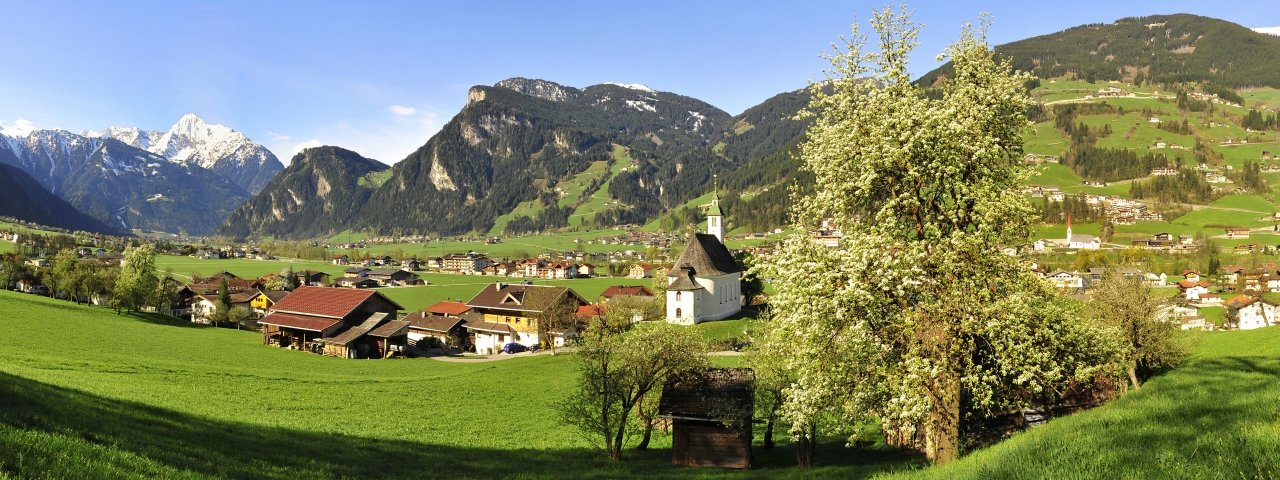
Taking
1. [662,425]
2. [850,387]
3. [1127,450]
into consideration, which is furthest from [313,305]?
[1127,450]

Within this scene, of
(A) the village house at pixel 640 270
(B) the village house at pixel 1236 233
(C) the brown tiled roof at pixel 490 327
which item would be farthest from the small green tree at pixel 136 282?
(B) the village house at pixel 1236 233

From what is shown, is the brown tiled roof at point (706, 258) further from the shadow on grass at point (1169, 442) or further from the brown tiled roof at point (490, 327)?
the shadow on grass at point (1169, 442)

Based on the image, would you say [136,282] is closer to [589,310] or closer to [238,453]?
[589,310]

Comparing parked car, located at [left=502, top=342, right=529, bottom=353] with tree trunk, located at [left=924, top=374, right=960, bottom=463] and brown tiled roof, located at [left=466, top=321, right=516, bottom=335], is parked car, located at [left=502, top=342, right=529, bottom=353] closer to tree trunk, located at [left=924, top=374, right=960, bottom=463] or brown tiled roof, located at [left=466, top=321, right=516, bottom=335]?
brown tiled roof, located at [left=466, top=321, right=516, bottom=335]

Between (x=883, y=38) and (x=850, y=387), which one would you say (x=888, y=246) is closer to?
(x=850, y=387)

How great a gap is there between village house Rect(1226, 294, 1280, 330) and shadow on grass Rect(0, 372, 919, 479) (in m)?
105

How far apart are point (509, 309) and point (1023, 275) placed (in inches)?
2968

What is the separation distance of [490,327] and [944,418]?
75.1 metres

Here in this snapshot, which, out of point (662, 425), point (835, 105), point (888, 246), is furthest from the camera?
point (662, 425)

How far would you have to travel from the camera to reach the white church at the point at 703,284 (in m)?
77.7

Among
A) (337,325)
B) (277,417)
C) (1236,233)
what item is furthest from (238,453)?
(1236,233)

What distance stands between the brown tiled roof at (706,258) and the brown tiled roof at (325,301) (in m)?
40.7

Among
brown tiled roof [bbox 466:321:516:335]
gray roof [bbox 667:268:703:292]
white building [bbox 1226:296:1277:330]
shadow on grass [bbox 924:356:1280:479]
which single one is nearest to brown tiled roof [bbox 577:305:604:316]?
brown tiled roof [bbox 466:321:516:335]

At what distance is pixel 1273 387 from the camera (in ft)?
40.4
